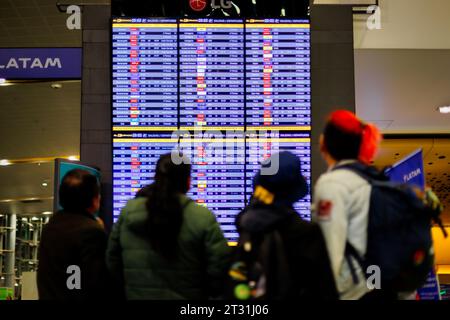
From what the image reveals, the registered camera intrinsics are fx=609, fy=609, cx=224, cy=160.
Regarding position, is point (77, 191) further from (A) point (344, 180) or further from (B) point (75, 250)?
(A) point (344, 180)

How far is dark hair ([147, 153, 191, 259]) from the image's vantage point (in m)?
2.76

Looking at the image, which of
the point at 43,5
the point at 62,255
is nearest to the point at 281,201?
the point at 62,255

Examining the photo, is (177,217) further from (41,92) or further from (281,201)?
(41,92)

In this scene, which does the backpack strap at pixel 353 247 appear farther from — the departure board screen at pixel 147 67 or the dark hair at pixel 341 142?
the departure board screen at pixel 147 67

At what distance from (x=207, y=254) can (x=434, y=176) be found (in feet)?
42.7

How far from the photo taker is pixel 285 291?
8.04 feet

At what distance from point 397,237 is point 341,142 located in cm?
49

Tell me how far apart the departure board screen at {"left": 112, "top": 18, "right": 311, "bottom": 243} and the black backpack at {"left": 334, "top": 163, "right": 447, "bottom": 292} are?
2129mm

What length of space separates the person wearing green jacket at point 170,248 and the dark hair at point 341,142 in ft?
2.13

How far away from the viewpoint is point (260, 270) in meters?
2.49

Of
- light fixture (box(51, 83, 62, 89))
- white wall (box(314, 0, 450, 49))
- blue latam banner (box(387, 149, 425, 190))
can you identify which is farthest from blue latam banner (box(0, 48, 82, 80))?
light fixture (box(51, 83, 62, 89))

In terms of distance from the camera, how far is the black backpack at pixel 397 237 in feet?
8.59

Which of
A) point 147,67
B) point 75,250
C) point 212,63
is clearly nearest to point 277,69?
point 212,63

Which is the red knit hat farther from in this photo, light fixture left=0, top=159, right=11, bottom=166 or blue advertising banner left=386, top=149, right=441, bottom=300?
light fixture left=0, top=159, right=11, bottom=166
